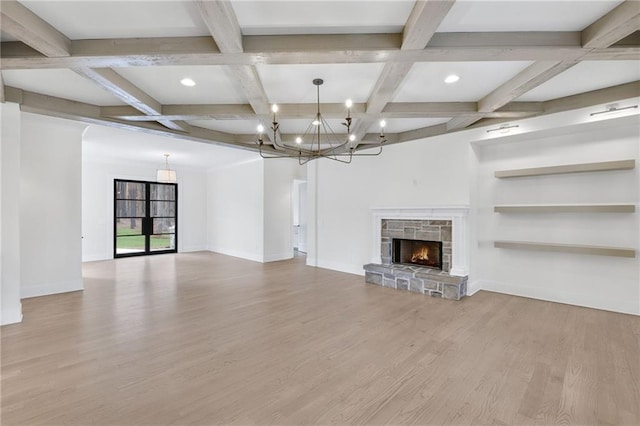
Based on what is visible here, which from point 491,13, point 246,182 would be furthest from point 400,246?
point 246,182

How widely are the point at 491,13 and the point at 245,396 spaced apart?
133 inches

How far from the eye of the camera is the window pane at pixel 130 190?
8.35 metres

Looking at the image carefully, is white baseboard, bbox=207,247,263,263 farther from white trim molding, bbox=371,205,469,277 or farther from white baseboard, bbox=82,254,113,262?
white trim molding, bbox=371,205,469,277

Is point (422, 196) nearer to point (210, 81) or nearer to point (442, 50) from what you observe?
point (442, 50)

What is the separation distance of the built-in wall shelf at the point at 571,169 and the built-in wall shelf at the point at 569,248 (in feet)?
3.38

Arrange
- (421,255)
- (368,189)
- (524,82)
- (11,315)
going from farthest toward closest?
1. (368,189)
2. (421,255)
3. (11,315)
4. (524,82)

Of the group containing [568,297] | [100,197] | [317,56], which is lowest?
[568,297]

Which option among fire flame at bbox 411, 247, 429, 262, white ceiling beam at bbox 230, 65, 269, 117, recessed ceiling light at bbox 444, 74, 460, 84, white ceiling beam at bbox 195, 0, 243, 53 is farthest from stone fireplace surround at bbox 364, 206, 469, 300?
white ceiling beam at bbox 195, 0, 243, 53

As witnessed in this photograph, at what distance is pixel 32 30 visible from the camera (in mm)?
2125

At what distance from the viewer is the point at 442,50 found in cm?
240

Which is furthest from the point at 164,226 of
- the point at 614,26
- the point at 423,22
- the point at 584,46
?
the point at 614,26

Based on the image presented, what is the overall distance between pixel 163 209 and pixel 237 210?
2.61m

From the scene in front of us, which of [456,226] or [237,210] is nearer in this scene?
[456,226]

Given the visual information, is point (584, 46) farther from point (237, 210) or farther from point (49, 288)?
point (237, 210)
